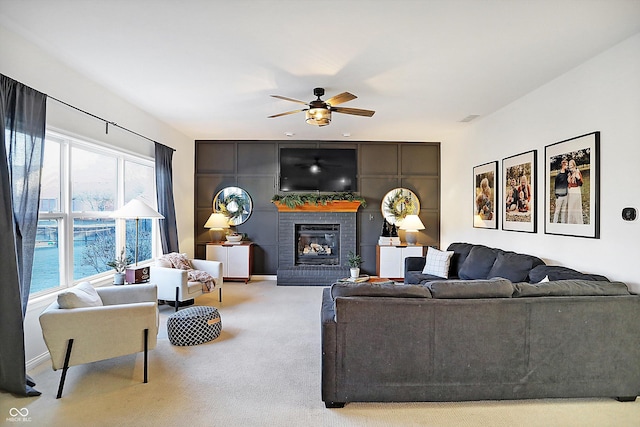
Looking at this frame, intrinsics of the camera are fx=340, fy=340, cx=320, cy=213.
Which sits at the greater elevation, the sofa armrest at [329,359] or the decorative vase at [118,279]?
the decorative vase at [118,279]

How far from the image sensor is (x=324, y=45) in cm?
293

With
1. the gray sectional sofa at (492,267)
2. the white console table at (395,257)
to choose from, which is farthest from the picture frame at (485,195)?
the white console table at (395,257)

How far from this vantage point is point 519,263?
3.71 metres

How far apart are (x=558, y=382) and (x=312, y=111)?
10.7 feet

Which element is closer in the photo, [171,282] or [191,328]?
[191,328]

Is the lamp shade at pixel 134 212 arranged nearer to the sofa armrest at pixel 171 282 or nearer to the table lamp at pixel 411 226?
the sofa armrest at pixel 171 282

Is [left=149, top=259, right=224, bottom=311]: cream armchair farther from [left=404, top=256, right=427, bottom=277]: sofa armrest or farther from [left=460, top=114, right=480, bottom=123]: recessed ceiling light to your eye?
[left=460, top=114, right=480, bottom=123]: recessed ceiling light

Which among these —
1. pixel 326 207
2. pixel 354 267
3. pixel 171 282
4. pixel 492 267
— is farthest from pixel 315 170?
pixel 492 267

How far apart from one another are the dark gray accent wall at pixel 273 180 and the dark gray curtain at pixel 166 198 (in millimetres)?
1364

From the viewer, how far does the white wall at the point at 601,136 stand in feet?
9.21

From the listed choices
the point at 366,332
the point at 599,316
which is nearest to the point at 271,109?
the point at 366,332

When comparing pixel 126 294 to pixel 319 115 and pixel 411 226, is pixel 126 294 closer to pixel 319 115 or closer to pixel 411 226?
pixel 319 115

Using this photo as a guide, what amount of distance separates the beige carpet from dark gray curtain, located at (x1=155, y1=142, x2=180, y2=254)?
232cm

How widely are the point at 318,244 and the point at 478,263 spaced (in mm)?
3236
